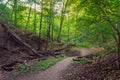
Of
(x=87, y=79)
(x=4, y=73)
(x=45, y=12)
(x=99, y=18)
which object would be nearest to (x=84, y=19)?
(x=99, y=18)

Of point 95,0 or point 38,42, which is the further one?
point 38,42

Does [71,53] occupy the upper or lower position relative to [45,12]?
lower

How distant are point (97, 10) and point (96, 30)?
1152 millimetres

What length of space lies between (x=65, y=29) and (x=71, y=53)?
1473 centimetres

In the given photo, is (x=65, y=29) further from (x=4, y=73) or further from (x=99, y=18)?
(x=99, y=18)

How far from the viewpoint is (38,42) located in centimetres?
2353

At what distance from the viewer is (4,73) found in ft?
41.2

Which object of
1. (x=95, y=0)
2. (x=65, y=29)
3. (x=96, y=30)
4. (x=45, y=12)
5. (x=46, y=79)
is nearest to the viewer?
(x=95, y=0)

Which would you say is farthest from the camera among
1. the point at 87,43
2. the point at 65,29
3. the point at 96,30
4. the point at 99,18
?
the point at 65,29

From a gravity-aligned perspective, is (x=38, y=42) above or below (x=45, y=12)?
below

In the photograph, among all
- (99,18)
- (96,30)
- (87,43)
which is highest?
(99,18)

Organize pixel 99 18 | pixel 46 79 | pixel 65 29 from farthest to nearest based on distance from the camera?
pixel 65 29
pixel 46 79
pixel 99 18

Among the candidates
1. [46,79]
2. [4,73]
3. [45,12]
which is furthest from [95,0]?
[45,12]

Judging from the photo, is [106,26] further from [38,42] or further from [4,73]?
[38,42]
